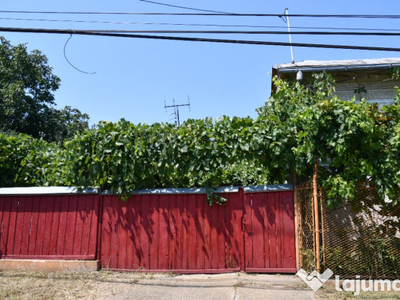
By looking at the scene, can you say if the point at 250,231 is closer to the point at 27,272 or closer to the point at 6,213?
the point at 27,272

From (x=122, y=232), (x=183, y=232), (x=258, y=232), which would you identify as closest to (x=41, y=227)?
(x=122, y=232)

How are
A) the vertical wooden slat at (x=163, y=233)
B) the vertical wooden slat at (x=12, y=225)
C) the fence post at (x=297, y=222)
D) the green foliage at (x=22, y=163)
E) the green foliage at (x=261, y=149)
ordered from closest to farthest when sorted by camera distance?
1. the green foliage at (x=261, y=149)
2. the fence post at (x=297, y=222)
3. the vertical wooden slat at (x=163, y=233)
4. the vertical wooden slat at (x=12, y=225)
5. the green foliage at (x=22, y=163)

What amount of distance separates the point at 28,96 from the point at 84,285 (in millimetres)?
17341

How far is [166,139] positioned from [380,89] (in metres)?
6.34

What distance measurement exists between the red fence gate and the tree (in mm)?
13187

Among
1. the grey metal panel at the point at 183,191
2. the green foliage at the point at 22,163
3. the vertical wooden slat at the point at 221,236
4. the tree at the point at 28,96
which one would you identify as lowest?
the vertical wooden slat at the point at 221,236

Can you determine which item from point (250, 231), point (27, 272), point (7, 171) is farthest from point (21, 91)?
point (250, 231)

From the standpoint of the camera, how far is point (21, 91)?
1872cm

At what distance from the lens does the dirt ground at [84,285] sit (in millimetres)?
5211

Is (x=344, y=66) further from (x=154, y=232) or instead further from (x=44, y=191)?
(x=44, y=191)

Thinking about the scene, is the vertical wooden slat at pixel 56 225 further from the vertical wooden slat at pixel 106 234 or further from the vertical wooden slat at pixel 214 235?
the vertical wooden slat at pixel 214 235

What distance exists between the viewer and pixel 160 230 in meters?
6.66

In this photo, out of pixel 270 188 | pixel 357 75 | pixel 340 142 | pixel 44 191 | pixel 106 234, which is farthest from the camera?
pixel 357 75

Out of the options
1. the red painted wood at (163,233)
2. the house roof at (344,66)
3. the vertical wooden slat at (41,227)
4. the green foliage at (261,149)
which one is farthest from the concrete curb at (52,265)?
the house roof at (344,66)
